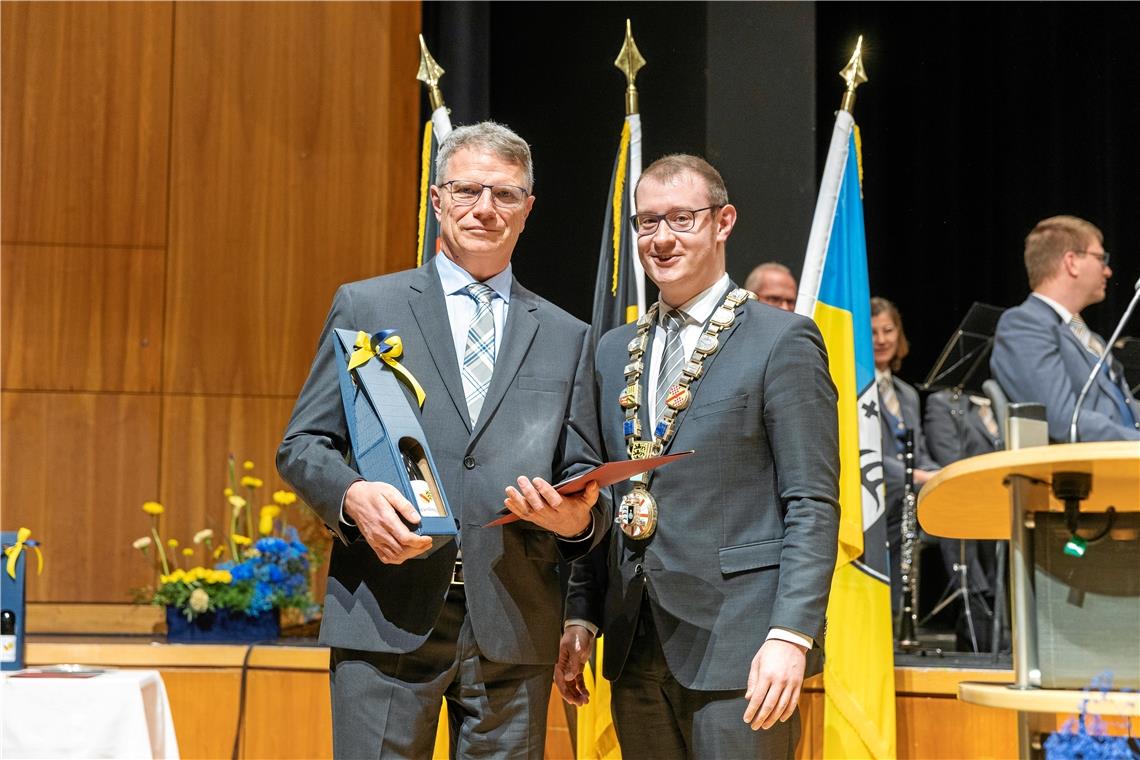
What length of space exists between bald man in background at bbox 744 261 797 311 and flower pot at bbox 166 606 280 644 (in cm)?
180

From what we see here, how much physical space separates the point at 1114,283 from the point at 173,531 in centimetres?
437

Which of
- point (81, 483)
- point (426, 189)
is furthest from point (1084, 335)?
point (81, 483)

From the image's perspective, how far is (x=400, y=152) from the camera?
5.20 meters

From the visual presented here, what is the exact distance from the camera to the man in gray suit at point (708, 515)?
2.03 meters

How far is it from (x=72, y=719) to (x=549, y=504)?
60.4 inches

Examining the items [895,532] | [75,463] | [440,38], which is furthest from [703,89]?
[75,463]

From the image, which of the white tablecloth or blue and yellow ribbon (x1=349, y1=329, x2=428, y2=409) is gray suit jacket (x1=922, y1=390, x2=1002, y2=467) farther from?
blue and yellow ribbon (x1=349, y1=329, x2=428, y2=409)

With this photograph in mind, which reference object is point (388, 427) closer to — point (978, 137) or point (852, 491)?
point (852, 491)

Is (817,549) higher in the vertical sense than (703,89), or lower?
lower

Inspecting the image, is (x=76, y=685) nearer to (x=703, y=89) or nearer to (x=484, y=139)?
(x=484, y=139)

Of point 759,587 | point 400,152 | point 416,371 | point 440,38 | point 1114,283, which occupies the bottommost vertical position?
point 759,587

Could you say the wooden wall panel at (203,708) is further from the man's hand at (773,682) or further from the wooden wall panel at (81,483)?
the man's hand at (773,682)

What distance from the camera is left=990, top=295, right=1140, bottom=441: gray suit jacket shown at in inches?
148

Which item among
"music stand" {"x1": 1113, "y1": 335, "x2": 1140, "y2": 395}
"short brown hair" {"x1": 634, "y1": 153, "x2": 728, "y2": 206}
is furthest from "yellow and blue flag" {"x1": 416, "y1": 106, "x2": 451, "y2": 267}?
"music stand" {"x1": 1113, "y1": 335, "x2": 1140, "y2": 395}
